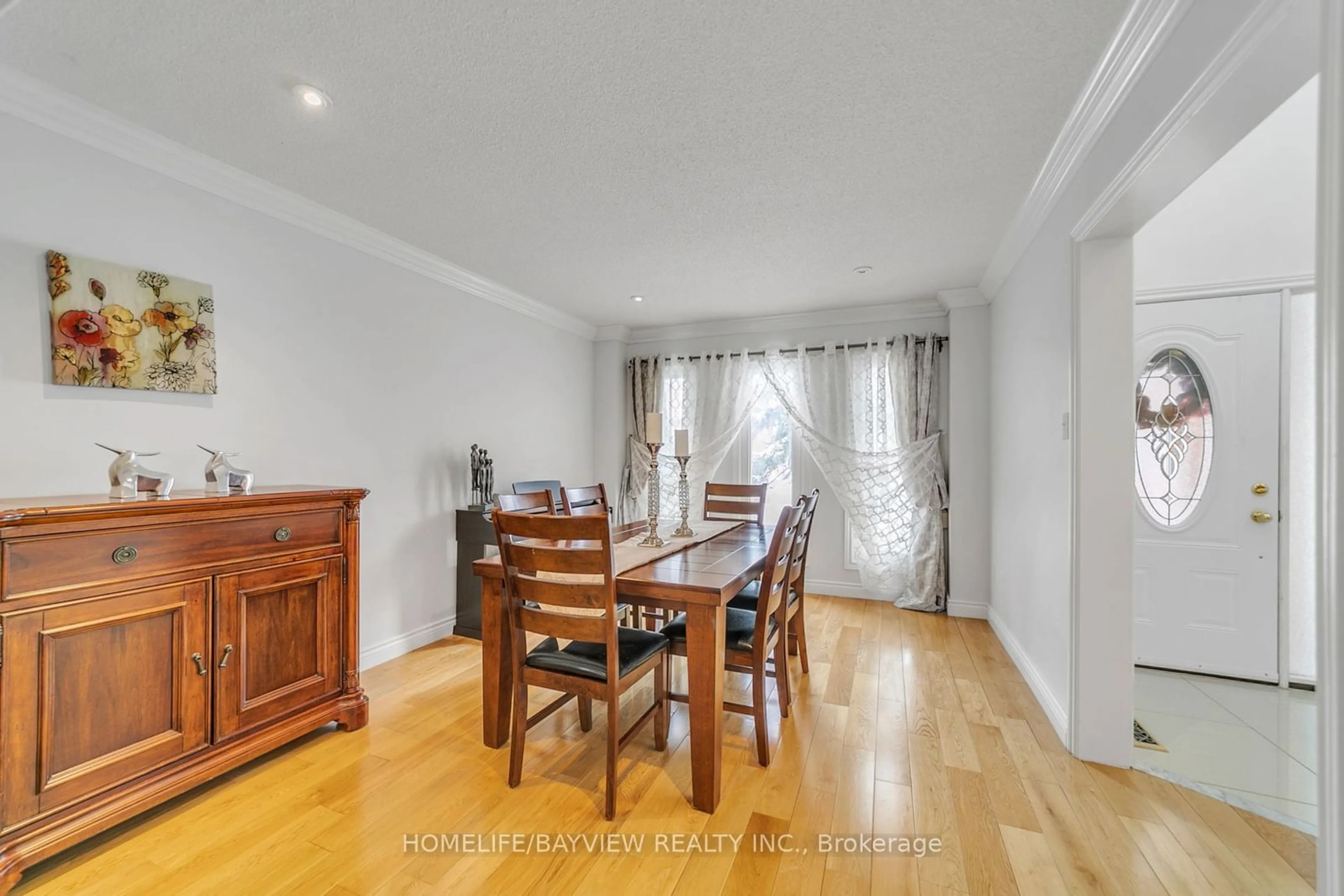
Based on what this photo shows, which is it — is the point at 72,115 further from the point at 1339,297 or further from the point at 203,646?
the point at 1339,297

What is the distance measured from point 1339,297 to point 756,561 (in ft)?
5.76

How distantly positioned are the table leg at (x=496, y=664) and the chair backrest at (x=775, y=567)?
1.00 m

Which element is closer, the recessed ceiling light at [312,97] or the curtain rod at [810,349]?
the recessed ceiling light at [312,97]

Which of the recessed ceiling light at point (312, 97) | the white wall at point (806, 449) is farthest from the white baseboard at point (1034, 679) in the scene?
the recessed ceiling light at point (312, 97)

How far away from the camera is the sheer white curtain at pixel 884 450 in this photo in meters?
4.24

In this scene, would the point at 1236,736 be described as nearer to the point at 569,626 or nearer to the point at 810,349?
the point at 569,626

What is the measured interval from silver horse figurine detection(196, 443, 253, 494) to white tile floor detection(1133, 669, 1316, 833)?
3633mm

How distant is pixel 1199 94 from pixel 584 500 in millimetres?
3062

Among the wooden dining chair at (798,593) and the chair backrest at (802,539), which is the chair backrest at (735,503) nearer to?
the wooden dining chair at (798,593)

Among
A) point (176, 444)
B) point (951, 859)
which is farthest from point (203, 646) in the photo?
point (951, 859)

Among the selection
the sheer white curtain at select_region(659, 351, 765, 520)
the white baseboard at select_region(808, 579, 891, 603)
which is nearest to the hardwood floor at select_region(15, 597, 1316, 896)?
the white baseboard at select_region(808, 579, 891, 603)

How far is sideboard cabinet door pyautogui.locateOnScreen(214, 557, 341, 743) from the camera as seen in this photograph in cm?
195

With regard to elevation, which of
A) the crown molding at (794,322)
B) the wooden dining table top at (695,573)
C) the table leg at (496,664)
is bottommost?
the table leg at (496,664)

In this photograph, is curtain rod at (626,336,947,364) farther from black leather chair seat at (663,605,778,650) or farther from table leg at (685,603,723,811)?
table leg at (685,603,723,811)
